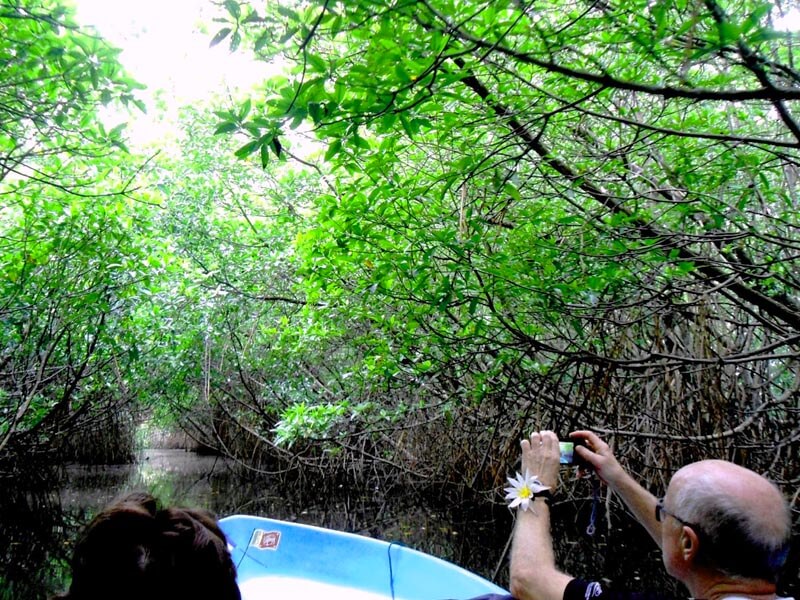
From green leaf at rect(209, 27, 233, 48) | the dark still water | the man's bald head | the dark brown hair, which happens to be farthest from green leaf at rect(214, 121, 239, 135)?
the dark still water

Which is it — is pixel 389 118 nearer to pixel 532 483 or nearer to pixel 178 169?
pixel 532 483

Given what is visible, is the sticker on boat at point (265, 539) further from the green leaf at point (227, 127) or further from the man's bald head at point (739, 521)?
the man's bald head at point (739, 521)

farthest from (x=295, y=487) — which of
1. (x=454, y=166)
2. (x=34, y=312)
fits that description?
(x=454, y=166)

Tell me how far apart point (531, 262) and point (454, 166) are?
2.38ft

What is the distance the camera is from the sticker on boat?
3.51 m

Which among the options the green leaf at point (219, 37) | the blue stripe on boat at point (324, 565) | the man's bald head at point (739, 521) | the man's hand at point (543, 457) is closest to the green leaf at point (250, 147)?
the green leaf at point (219, 37)

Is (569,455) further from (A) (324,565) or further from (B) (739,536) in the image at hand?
(A) (324,565)

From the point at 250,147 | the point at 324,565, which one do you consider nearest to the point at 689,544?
the point at 250,147

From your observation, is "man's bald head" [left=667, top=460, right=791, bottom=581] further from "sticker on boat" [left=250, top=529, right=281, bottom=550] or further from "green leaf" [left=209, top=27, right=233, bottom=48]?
"sticker on boat" [left=250, top=529, right=281, bottom=550]

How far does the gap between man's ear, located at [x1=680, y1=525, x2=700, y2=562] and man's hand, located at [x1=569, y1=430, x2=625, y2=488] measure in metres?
0.36

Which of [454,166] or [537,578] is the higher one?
[454,166]

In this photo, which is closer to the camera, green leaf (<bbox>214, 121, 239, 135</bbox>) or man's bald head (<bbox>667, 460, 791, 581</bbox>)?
man's bald head (<bbox>667, 460, 791, 581</bbox>)

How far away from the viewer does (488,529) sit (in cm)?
509

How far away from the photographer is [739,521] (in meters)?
1.12
